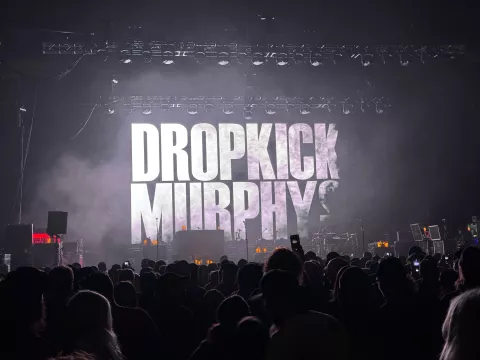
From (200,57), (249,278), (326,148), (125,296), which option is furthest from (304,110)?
(125,296)

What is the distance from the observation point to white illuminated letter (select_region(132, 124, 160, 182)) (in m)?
25.7

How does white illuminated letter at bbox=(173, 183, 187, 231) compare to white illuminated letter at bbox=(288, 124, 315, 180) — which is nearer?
white illuminated letter at bbox=(173, 183, 187, 231)

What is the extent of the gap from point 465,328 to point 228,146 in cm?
2473

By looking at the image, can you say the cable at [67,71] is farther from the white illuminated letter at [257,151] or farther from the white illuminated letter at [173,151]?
the white illuminated letter at [257,151]

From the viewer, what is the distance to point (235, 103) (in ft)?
81.7

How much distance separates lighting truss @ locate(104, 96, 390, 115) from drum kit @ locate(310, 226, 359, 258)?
213 inches

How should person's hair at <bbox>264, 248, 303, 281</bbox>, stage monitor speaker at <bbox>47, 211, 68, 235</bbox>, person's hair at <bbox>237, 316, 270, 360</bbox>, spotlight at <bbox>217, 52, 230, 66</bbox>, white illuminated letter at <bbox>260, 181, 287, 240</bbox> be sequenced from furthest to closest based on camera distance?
white illuminated letter at <bbox>260, 181, 287, 240</bbox>
spotlight at <bbox>217, 52, 230, 66</bbox>
stage monitor speaker at <bbox>47, 211, 68, 235</bbox>
person's hair at <bbox>264, 248, 303, 281</bbox>
person's hair at <bbox>237, 316, 270, 360</bbox>

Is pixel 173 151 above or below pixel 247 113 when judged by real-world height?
below

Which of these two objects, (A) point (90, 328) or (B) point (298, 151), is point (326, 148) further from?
(A) point (90, 328)

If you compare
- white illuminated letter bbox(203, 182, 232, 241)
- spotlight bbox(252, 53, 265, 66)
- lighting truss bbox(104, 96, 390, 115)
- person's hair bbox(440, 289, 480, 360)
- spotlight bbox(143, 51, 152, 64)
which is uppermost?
spotlight bbox(143, 51, 152, 64)

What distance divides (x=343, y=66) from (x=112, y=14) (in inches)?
370

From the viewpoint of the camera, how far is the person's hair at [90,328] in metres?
2.69

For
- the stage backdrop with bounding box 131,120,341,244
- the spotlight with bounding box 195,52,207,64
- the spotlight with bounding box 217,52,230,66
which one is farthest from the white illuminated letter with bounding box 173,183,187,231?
the spotlight with bounding box 195,52,207,64

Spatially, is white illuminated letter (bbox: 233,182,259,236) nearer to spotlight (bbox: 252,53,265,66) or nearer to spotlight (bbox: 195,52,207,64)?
spotlight (bbox: 195,52,207,64)
